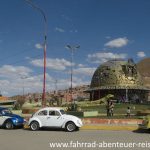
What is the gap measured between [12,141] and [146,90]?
363 ft

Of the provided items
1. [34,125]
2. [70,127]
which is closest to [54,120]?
[70,127]

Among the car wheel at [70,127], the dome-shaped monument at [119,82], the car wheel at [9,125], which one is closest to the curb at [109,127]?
the car wheel at [70,127]

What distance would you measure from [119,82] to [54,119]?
96.9m

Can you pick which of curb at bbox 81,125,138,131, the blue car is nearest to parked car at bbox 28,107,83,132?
the blue car

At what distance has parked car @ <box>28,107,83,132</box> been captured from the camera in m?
24.1

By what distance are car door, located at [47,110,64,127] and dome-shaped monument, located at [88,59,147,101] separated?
305 ft

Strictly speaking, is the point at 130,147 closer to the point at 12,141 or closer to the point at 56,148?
the point at 56,148

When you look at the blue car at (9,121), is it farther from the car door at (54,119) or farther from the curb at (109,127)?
the curb at (109,127)

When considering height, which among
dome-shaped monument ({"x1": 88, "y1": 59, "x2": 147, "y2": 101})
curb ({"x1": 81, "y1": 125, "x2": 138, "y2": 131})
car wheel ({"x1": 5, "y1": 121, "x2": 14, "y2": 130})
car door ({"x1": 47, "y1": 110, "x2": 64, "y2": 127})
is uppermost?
dome-shaped monument ({"x1": 88, "y1": 59, "x2": 147, "y2": 101})

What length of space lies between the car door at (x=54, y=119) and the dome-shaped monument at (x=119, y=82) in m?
92.8

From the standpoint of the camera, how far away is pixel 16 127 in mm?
26672

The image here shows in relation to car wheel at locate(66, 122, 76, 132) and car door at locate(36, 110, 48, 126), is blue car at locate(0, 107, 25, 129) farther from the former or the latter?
car wheel at locate(66, 122, 76, 132)

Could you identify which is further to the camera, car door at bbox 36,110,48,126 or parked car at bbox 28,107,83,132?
car door at bbox 36,110,48,126

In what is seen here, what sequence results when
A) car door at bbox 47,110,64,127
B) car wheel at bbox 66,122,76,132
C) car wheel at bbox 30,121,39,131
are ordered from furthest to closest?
1. car wheel at bbox 30,121,39,131
2. car door at bbox 47,110,64,127
3. car wheel at bbox 66,122,76,132
